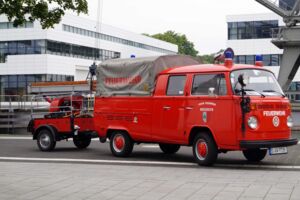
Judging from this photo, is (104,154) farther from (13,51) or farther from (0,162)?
(13,51)

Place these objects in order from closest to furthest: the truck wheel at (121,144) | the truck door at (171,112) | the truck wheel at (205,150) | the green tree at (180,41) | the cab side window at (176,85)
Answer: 1. the truck wheel at (205,150)
2. the truck door at (171,112)
3. the cab side window at (176,85)
4. the truck wheel at (121,144)
5. the green tree at (180,41)

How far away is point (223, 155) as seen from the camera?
1586 cm

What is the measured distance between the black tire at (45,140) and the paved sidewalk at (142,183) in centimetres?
447

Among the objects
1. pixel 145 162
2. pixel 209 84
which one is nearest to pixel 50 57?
pixel 145 162

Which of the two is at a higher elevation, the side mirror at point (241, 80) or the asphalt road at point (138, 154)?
the side mirror at point (241, 80)

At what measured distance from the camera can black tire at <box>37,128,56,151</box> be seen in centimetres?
1767

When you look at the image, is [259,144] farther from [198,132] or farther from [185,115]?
[185,115]

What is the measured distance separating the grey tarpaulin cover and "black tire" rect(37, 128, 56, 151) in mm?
→ 2440

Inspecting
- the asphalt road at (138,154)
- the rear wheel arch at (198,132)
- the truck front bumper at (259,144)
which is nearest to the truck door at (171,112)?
the rear wheel arch at (198,132)

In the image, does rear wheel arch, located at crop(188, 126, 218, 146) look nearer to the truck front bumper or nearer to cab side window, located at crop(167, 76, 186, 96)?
the truck front bumper

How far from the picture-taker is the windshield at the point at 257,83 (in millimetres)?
12893

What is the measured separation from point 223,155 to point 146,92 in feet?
9.38

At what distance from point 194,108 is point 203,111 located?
0.92ft

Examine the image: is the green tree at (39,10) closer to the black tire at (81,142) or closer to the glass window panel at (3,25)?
the black tire at (81,142)
